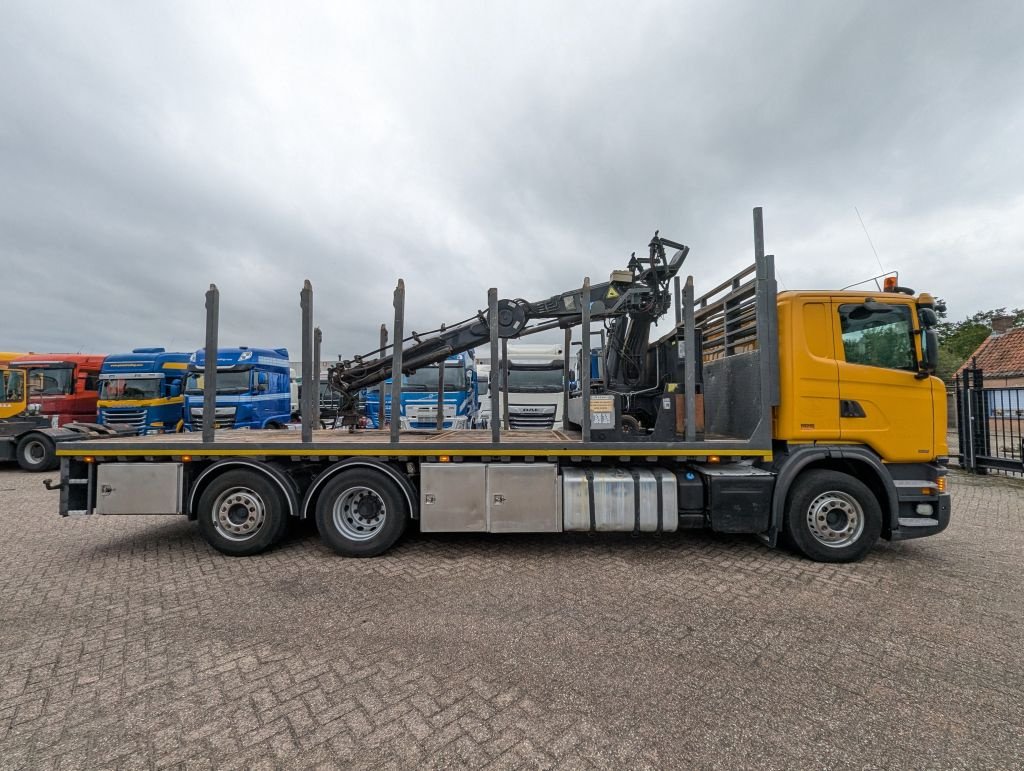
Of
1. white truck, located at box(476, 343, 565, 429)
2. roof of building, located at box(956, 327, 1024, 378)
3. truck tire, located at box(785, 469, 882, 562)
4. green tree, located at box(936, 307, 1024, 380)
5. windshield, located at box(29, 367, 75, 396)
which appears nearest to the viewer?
truck tire, located at box(785, 469, 882, 562)

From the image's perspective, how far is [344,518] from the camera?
4969 mm

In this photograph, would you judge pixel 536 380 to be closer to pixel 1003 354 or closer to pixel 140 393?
pixel 140 393

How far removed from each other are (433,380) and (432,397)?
614 millimetres

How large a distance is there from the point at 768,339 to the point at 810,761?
366 centimetres

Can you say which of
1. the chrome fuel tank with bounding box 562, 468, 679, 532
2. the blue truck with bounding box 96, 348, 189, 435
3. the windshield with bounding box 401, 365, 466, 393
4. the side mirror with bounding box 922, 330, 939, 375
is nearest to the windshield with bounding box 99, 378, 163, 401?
the blue truck with bounding box 96, 348, 189, 435

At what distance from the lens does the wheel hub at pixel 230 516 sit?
16.2 ft

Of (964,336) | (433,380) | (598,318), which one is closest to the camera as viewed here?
(598,318)

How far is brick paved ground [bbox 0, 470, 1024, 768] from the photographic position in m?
2.23

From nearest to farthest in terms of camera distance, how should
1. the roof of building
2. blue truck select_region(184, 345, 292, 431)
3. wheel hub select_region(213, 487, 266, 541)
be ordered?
wheel hub select_region(213, 487, 266, 541) < blue truck select_region(184, 345, 292, 431) < the roof of building

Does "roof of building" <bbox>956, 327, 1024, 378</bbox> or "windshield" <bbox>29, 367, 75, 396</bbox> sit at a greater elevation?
"roof of building" <bbox>956, 327, 1024, 378</bbox>

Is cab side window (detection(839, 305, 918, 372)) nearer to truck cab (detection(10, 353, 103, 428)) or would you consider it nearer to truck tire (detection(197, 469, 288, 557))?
truck tire (detection(197, 469, 288, 557))

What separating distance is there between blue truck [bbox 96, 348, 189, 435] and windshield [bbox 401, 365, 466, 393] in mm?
6996

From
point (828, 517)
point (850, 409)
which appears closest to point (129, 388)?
point (828, 517)

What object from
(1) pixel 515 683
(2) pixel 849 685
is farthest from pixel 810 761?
(1) pixel 515 683
